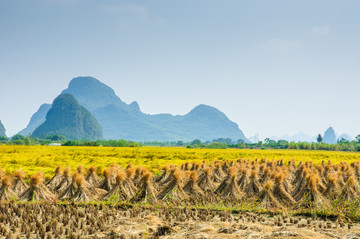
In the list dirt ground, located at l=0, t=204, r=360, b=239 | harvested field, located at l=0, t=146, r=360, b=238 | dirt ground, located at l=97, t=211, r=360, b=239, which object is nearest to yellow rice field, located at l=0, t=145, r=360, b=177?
harvested field, located at l=0, t=146, r=360, b=238

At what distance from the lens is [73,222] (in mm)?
6688

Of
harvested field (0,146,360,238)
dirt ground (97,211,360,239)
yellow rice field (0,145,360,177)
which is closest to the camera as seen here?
dirt ground (97,211,360,239)

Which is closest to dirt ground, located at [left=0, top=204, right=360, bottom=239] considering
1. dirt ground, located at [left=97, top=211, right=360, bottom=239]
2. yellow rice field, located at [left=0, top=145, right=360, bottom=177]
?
dirt ground, located at [left=97, top=211, right=360, bottom=239]

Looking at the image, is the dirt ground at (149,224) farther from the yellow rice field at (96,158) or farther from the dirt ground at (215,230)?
the yellow rice field at (96,158)

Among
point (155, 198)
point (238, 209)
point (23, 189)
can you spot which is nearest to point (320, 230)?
point (238, 209)

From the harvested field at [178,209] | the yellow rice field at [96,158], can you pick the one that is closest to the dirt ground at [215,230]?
the harvested field at [178,209]

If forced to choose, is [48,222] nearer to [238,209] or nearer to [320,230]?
[238,209]

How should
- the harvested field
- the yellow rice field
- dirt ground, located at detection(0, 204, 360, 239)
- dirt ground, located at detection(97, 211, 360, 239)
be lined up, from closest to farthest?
dirt ground, located at detection(97, 211, 360, 239)
dirt ground, located at detection(0, 204, 360, 239)
the harvested field
the yellow rice field

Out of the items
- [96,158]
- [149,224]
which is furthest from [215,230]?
[96,158]

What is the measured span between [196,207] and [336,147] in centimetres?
8410

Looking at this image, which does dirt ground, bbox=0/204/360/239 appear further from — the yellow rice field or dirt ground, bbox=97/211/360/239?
the yellow rice field

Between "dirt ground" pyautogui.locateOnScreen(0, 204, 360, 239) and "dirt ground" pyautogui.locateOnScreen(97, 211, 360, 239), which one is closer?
"dirt ground" pyautogui.locateOnScreen(97, 211, 360, 239)

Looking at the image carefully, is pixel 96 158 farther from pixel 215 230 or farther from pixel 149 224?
pixel 215 230

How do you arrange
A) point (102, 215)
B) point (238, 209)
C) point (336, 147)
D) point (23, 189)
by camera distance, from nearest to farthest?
point (102, 215) < point (238, 209) < point (23, 189) < point (336, 147)
